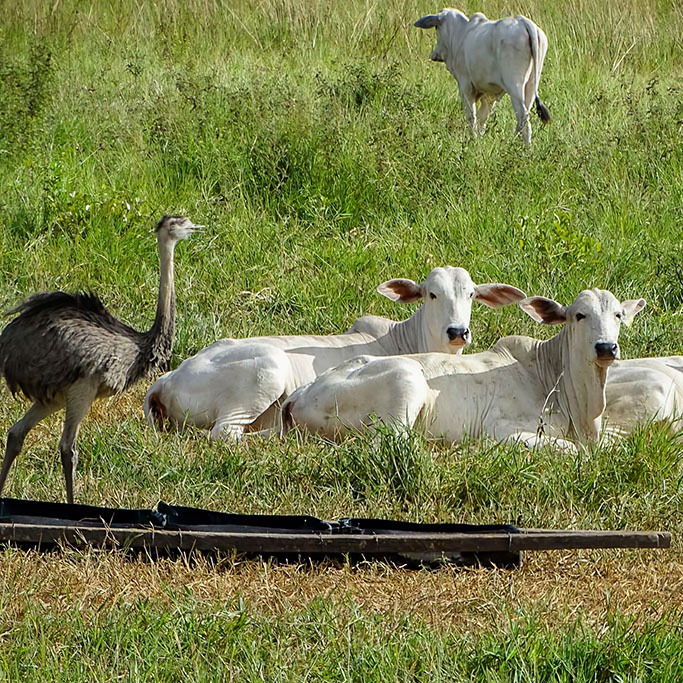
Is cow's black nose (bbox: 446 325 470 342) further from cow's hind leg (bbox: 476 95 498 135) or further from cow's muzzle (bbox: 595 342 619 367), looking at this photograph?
cow's hind leg (bbox: 476 95 498 135)

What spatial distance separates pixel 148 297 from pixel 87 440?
2.77m

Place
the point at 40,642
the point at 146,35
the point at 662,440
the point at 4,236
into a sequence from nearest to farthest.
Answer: the point at 40,642 → the point at 662,440 → the point at 4,236 → the point at 146,35

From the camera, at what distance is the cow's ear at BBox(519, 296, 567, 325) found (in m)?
7.05

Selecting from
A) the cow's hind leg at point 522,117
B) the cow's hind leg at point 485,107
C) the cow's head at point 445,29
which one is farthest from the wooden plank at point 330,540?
the cow's head at point 445,29

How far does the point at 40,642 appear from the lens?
4176 mm

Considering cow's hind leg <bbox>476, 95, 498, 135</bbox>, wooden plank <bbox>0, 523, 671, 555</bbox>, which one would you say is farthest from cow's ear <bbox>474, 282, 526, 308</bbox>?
cow's hind leg <bbox>476, 95, 498, 135</bbox>

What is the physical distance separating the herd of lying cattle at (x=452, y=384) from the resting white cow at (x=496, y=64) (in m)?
5.21

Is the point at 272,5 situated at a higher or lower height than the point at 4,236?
higher

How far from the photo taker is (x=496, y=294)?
7660 mm

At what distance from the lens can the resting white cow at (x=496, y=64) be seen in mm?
12773

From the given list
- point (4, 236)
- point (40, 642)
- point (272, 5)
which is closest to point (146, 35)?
point (272, 5)

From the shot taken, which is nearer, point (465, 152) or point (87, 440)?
point (87, 440)

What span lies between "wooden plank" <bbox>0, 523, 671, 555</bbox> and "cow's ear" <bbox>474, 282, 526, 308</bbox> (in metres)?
2.82

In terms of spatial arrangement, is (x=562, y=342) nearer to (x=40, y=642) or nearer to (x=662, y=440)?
(x=662, y=440)
